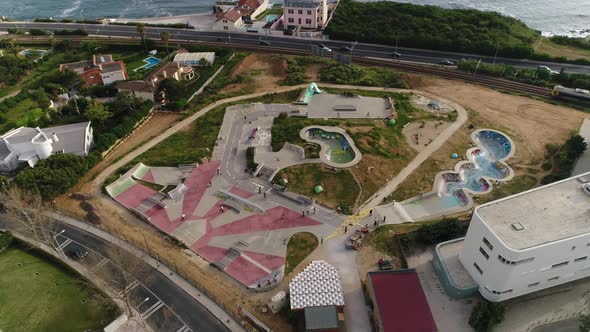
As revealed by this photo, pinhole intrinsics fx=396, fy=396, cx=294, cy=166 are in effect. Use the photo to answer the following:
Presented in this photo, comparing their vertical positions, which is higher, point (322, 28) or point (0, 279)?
point (322, 28)

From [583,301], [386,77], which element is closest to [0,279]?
[583,301]

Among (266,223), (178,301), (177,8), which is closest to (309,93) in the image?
(266,223)

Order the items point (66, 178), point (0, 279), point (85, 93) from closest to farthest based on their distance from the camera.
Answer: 1. point (0, 279)
2. point (66, 178)
3. point (85, 93)

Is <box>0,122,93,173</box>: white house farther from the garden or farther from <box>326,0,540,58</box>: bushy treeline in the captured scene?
<box>326,0,540,58</box>: bushy treeline

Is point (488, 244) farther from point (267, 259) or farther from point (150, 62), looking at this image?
point (150, 62)

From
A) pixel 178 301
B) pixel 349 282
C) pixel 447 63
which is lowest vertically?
pixel 178 301

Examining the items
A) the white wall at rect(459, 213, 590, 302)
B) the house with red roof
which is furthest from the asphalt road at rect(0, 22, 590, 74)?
the white wall at rect(459, 213, 590, 302)

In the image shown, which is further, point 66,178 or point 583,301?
point 66,178

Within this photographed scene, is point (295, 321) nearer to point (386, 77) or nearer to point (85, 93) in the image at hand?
point (386, 77)
